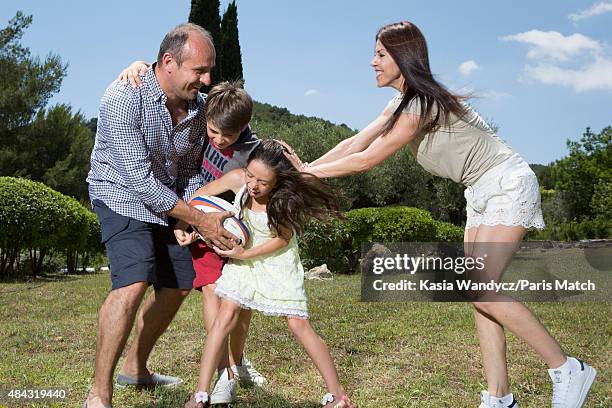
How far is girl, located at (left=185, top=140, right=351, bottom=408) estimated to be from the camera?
3662 mm

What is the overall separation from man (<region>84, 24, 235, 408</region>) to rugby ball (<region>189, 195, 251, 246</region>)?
0.17 ft

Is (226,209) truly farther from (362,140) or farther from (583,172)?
(583,172)

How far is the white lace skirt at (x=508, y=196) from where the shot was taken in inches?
141

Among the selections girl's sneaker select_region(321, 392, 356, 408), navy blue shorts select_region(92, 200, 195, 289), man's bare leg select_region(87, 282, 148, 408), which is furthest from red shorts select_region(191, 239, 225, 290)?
girl's sneaker select_region(321, 392, 356, 408)

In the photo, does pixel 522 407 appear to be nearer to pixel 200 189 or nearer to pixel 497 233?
pixel 497 233

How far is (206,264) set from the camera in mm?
4016

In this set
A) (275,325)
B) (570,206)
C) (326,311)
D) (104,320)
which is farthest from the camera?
(570,206)

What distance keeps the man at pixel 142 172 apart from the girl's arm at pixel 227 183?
0.64 ft

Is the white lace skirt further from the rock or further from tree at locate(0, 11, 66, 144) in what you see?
tree at locate(0, 11, 66, 144)

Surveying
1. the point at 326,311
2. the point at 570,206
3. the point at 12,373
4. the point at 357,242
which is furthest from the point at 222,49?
the point at 570,206

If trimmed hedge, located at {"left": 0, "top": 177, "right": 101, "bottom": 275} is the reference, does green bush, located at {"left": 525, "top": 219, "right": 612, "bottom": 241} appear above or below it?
above

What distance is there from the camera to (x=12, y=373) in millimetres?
5074

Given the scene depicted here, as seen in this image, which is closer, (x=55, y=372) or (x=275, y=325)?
(x=55, y=372)

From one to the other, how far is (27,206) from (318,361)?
1103 centimetres
